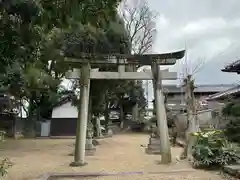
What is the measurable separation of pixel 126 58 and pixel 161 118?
2.13 metres

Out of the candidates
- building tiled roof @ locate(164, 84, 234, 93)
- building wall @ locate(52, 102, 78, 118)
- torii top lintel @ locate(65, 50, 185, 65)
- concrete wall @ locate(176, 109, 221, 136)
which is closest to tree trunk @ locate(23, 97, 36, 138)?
building wall @ locate(52, 102, 78, 118)

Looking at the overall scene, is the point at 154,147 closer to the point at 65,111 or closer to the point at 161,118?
the point at 161,118

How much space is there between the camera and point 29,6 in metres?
3.81

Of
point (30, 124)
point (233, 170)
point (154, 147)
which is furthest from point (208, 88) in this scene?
point (233, 170)

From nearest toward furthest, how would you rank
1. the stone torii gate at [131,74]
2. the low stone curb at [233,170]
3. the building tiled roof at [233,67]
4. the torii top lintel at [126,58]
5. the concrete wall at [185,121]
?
1. the low stone curb at [233,170]
2. the stone torii gate at [131,74]
3. the torii top lintel at [126,58]
4. the building tiled roof at [233,67]
5. the concrete wall at [185,121]

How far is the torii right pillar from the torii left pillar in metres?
2.08

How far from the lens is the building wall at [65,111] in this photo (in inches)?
922

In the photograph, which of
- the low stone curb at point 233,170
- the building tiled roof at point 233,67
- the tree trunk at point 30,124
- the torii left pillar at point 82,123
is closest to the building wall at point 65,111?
the tree trunk at point 30,124

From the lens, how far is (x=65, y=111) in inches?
933

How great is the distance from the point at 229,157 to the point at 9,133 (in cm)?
1836

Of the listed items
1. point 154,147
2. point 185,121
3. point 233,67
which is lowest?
point 154,147

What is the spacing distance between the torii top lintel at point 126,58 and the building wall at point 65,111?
13.8 meters

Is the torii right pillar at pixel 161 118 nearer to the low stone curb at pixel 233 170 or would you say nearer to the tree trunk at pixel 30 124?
the low stone curb at pixel 233 170

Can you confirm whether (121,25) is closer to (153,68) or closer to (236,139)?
(153,68)
